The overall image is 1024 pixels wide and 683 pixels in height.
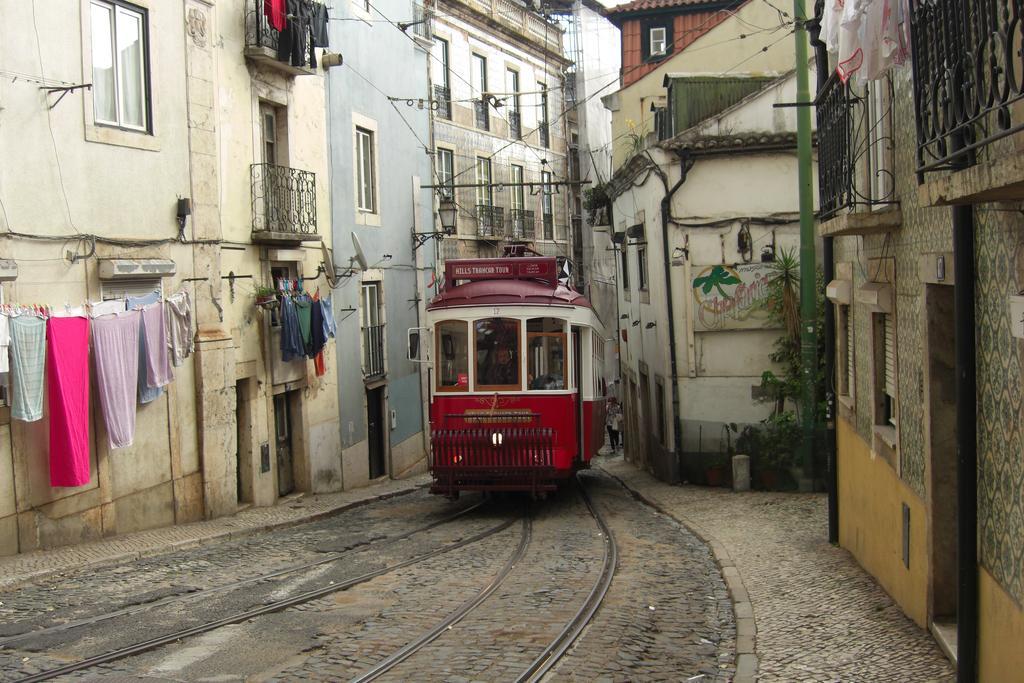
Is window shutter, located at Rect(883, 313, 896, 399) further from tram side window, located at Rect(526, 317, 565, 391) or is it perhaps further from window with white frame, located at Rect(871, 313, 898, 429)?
tram side window, located at Rect(526, 317, 565, 391)

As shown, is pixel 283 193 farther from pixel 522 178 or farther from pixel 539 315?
pixel 522 178

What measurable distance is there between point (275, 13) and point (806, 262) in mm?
8744

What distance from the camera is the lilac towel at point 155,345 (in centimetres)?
1279

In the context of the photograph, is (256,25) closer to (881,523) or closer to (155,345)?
(155,345)

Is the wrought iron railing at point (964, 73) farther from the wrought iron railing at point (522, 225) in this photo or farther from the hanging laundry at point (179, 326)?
the wrought iron railing at point (522, 225)

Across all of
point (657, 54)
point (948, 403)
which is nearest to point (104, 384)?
point (948, 403)

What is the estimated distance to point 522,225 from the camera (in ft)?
109

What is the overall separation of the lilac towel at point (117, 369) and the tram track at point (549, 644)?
15.2ft

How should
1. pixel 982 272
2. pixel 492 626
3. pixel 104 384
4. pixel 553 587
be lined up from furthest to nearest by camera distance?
pixel 104 384 < pixel 553 587 < pixel 492 626 < pixel 982 272

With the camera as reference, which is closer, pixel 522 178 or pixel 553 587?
pixel 553 587

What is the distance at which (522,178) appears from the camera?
3434 cm

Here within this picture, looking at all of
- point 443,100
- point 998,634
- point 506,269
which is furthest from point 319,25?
point 998,634

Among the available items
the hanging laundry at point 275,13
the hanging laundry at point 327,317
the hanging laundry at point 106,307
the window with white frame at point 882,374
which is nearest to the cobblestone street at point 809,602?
the window with white frame at point 882,374

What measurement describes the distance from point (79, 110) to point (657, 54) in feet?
60.3
